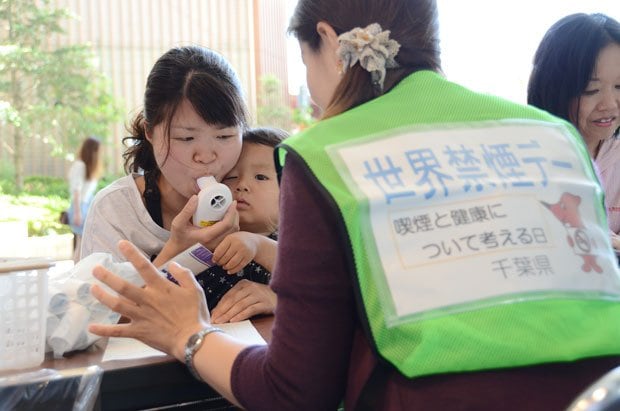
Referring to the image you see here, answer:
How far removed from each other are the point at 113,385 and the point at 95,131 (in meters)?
7.88

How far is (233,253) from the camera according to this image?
1.62 meters

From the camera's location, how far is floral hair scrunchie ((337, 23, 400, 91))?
3.41ft

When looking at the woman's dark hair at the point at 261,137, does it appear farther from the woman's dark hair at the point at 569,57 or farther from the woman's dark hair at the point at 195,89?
the woman's dark hair at the point at 569,57

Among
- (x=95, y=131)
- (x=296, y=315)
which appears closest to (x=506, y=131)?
(x=296, y=315)

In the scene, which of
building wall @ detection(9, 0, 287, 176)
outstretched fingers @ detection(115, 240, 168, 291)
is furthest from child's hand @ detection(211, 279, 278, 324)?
building wall @ detection(9, 0, 287, 176)

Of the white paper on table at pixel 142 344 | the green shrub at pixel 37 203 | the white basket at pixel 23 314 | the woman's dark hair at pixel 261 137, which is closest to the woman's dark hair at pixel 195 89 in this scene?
the woman's dark hair at pixel 261 137

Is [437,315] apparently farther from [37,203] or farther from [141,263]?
[37,203]

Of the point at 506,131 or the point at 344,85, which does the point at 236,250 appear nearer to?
the point at 344,85

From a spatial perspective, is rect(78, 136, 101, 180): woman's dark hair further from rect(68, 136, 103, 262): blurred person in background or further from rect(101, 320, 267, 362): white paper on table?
rect(101, 320, 267, 362): white paper on table

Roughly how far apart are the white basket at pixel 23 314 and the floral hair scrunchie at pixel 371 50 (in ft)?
1.92

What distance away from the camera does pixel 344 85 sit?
1104 millimetres

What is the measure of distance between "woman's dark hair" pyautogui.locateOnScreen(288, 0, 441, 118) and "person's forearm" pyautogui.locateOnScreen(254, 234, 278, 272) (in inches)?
25.8

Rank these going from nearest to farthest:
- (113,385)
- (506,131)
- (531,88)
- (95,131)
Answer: (506,131) → (113,385) → (531,88) → (95,131)

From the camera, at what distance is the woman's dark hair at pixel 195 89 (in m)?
1.73
